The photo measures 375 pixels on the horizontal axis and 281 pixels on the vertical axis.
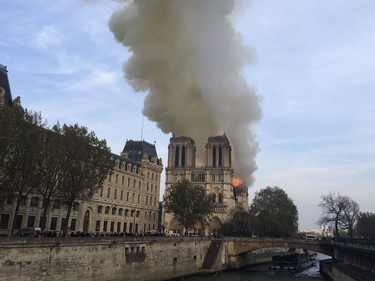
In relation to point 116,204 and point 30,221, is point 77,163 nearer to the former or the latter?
point 30,221

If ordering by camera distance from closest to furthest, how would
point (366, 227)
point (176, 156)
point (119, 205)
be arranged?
point (119, 205), point (366, 227), point (176, 156)

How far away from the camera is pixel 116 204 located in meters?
89.5

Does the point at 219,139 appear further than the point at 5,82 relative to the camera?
Yes

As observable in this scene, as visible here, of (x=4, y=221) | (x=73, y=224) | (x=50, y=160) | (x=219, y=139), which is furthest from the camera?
(x=219, y=139)

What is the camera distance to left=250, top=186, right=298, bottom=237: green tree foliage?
12194 centimetres

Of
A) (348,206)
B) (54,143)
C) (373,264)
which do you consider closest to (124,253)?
(54,143)

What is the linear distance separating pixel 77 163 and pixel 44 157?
499cm

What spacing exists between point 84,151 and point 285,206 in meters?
93.1

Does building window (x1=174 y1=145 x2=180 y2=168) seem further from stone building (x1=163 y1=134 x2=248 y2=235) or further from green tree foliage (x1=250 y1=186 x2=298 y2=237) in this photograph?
green tree foliage (x1=250 y1=186 x2=298 y2=237)

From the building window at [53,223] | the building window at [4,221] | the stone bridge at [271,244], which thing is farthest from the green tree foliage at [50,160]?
the stone bridge at [271,244]

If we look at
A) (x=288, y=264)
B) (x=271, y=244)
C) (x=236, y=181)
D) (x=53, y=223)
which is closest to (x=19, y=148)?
(x=53, y=223)

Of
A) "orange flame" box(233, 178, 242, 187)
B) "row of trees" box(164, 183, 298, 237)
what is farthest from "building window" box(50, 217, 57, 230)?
"orange flame" box(233, 178, 242, 187)

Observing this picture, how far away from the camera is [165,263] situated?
2445 inches

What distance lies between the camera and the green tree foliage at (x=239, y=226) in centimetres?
11969
